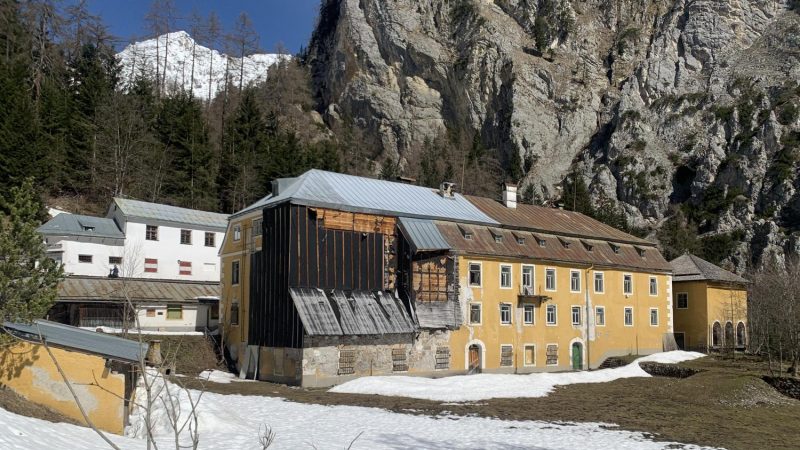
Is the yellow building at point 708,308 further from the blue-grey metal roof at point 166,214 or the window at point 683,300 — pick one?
the blue-grey metal roof at point 166,214

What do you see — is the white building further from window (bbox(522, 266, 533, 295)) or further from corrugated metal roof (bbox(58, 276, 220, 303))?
window (bbox(522, 266, 533, 295))

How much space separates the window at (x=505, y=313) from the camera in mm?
40722

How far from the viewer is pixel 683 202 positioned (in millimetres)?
92688

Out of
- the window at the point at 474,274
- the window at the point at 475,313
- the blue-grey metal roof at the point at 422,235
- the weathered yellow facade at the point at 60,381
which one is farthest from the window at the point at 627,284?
the weathered yellow facade at the point at 60,381

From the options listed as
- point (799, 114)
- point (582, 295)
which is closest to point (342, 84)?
point (799, 114)

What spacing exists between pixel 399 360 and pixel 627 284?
2096cm

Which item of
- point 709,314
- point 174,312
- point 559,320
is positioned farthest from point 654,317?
point 174,312

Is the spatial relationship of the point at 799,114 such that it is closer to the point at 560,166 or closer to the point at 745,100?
the point at 745,100

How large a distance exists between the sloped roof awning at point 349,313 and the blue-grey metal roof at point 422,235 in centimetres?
342

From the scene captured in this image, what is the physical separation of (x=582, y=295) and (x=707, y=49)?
82120 millimetres

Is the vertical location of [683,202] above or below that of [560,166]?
below

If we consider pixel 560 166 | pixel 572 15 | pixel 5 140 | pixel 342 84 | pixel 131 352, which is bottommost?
pixel 131 352

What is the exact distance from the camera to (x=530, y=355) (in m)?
41.6

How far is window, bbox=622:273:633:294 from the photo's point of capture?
47.4 meters
